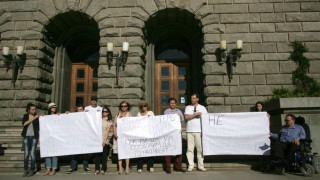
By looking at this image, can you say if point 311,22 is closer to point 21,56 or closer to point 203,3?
point 203,3

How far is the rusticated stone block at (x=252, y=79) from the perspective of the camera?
9.06 metres

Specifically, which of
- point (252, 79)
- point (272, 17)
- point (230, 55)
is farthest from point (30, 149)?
point (272, 17)

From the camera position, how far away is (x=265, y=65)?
30.1 feet

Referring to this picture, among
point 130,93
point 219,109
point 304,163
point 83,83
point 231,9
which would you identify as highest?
point 231,9

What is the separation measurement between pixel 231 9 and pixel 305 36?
310 cm

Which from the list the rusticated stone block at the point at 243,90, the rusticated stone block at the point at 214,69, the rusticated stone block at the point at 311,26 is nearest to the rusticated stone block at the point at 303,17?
the rusticated stone block at the point at 311,26

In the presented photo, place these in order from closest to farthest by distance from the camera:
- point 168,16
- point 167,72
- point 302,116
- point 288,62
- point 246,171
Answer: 1. point 246,171
2. point 302,116
3. point 288,62
4. point 168,16
5. point 167,72

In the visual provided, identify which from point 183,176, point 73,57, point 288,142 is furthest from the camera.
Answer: point 73,57

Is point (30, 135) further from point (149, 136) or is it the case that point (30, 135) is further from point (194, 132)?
point (194, 132)

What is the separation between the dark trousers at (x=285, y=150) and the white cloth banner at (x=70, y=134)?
183 inches

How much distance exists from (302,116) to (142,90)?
18.5 feet

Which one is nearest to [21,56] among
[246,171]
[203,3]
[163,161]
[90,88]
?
[90,88]

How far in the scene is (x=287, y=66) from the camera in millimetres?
9133

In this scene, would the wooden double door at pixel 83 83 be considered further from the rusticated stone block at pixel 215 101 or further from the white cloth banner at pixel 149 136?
the rusticated stone block at pixel 215 101
